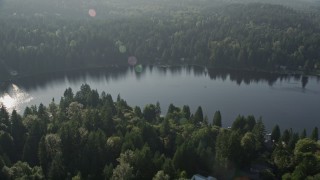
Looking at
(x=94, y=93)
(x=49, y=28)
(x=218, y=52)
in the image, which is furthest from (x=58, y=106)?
(x=49, y=28)

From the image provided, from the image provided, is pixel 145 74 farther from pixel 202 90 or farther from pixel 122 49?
pixel 202 90

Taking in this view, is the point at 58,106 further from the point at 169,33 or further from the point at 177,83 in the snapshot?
the point at 169,33

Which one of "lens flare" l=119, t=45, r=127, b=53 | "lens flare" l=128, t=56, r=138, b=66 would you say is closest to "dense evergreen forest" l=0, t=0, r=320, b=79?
"lens flare" l=119, t=45, r=127, b=53

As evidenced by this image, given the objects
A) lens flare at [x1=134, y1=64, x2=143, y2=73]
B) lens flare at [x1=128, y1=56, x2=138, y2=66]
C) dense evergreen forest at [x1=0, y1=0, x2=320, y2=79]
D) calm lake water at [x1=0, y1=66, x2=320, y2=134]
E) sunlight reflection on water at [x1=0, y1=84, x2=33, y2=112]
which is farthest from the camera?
lens flare at [x1=128, y1=56, x2=138, y2=66]

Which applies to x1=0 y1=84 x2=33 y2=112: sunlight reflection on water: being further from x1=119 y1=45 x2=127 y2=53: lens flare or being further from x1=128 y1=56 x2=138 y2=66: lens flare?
x1=119 y1=45 x2=127 y2=53: lens flare

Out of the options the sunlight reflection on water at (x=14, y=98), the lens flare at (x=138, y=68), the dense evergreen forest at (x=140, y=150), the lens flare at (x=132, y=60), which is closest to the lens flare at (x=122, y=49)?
the lens flare at (x=132, y=60)

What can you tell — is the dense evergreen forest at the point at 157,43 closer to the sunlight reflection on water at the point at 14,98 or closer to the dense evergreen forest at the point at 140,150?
the sunlight reflection on water at the point at 14,98

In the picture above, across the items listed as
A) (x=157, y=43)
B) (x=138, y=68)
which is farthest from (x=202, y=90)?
(x=157, y=43)
